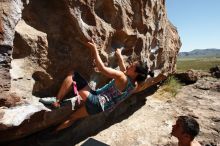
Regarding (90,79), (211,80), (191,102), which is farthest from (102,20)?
(211,80)

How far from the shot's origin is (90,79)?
5.77m

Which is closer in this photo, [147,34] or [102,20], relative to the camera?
[102,20]

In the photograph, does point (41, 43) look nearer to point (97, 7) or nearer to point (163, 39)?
point (97, 7)

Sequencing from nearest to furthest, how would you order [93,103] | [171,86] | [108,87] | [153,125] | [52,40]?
[52,40] → [93,103] → [108,87] → [153,125] → [171,86]

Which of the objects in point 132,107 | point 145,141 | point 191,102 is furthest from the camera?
point 191,102

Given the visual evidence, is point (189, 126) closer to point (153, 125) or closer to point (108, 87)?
point (108, 87)

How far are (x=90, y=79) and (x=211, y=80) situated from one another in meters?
7.84

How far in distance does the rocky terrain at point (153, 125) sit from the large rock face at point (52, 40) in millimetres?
769

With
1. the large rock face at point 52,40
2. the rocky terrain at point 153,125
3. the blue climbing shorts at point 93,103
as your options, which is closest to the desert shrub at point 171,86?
the rocky terrain at point 153,125

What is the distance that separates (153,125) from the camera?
7.69 m

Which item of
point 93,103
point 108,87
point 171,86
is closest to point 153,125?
point 108,87

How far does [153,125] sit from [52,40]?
373 centimetres

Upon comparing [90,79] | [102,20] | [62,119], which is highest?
[102,20]

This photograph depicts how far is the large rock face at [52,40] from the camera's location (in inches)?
162
